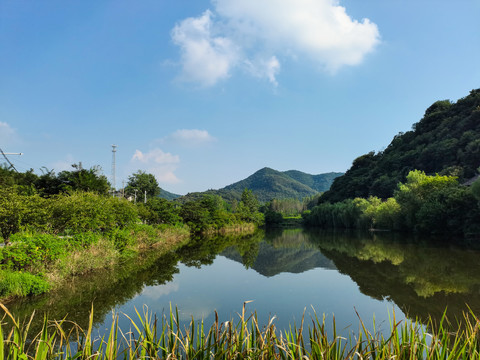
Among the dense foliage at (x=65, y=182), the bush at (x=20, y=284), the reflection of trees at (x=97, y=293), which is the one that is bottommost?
the reflection of trees at (x=97, y=293)

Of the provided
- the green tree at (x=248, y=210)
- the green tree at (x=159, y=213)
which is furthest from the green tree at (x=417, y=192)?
the green tree at (x=248, y=210)

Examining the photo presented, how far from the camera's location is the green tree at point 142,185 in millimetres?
69625

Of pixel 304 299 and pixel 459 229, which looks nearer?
pixel 304 299

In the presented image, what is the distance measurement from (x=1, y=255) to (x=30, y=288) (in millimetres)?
1454

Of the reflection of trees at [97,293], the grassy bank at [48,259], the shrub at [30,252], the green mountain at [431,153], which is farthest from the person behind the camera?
the green mountain at [431,153]

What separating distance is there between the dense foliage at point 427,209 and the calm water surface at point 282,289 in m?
11.4

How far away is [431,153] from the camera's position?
207ft

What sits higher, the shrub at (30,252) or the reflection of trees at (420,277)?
the shrub at (30,252)

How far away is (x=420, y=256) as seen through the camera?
19469 mm

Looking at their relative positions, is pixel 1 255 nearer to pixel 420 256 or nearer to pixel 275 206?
pixel 420 256

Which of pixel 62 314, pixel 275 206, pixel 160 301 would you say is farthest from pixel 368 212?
pixel 275 206

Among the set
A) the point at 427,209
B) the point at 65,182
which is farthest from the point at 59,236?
the point at 427,209

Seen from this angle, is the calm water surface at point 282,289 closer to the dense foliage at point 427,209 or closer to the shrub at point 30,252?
the shrub at point 30,252

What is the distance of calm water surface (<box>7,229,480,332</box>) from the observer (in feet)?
29.6
